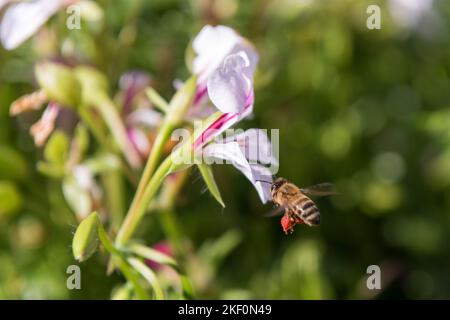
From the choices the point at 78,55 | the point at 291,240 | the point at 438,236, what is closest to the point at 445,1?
the point at 438,236

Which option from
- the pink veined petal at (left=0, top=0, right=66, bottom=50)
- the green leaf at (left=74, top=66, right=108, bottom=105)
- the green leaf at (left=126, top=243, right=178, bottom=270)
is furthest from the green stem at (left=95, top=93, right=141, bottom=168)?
the green leaf at (left=126, top=243, right=178, bottom=270)

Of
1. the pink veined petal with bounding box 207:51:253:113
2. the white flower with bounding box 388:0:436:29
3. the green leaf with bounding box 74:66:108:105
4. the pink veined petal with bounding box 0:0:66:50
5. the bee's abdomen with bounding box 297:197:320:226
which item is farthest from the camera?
the white flower with bounding box 388:0:436:29

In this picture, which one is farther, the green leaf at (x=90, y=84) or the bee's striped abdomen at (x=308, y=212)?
the green leaf at (x=90, y=84)

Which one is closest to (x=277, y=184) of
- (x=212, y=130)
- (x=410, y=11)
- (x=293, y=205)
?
(x=293, y=205)

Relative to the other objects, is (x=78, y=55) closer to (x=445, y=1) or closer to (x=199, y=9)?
(x=199, y=9)

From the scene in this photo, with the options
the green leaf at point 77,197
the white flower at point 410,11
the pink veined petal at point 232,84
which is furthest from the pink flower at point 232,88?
the white flower at point 410,11

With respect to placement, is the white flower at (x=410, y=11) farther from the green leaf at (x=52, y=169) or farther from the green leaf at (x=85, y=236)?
the green leaf at (x=85, y=236)

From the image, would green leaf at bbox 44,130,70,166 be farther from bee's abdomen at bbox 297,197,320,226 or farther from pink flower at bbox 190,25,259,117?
bee's abdomen at bbox 297,197,320,226
